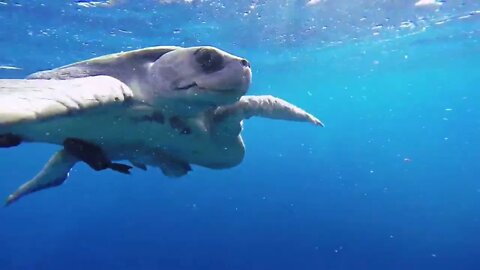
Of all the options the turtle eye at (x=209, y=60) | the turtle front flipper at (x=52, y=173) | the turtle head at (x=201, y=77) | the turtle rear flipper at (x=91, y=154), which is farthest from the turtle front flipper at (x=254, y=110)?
the turtle front flipper at (x=52, y=173)

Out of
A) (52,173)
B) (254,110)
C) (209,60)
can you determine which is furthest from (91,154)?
(254,110)

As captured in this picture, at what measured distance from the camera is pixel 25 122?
8.67 ft

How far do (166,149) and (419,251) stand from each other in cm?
1736

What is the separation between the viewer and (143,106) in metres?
4.41

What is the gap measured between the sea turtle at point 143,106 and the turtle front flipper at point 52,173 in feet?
0.06

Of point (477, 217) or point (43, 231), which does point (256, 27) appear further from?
point (43, 231)

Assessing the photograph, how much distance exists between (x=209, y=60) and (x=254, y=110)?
130 cm

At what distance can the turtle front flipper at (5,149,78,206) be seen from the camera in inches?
218

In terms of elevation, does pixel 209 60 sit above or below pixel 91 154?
above

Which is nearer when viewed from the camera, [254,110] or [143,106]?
[143,106]

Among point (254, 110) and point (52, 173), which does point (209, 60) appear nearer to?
point (254, 110)

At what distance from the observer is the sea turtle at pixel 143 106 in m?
3.41

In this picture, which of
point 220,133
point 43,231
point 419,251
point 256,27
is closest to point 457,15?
point 256,27

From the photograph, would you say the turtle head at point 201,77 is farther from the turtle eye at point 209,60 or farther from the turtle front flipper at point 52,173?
the turtle front flipper at point 52,173
